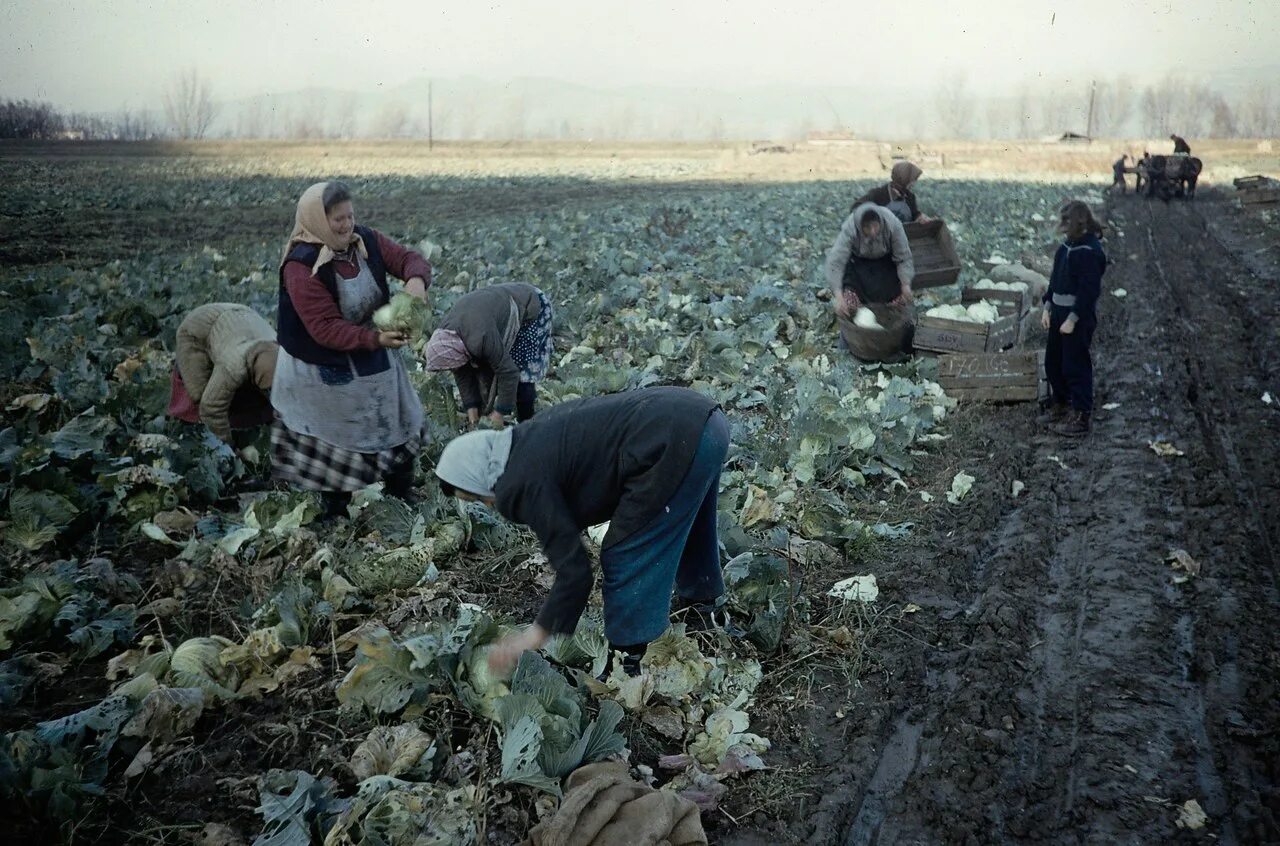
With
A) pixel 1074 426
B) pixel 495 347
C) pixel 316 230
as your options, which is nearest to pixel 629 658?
pixel 316 230

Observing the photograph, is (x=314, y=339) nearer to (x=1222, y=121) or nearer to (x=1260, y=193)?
(x=1260, y=193)

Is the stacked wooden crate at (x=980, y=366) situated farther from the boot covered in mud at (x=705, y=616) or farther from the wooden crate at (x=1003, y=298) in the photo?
the boot covered in mud at (x=705, y=616)

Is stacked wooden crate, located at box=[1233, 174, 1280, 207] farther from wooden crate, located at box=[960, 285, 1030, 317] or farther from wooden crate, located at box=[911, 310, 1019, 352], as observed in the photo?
wooden crate, located at box=[911, 310, 1019, 352]

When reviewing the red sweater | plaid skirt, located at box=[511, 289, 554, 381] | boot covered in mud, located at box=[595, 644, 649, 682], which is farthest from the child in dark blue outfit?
the red sweater

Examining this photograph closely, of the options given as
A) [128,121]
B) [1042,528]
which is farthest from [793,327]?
[128,121]

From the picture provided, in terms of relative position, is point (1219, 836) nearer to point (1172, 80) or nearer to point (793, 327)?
point (793, 327)

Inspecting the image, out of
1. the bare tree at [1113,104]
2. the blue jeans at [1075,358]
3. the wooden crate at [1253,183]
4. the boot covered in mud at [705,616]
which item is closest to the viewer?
the boot covered in mud at [705,616]

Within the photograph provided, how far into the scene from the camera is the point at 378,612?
383 cm

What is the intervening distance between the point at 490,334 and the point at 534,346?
1.68 ft

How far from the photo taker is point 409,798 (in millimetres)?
2643

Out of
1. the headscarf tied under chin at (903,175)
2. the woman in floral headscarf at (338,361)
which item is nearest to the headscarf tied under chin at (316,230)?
the woman in floral headscarf at (338,361)

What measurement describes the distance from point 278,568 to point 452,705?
56.6 inches

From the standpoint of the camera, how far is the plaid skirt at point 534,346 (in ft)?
18.0

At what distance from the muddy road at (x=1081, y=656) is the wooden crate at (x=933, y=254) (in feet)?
7.79
